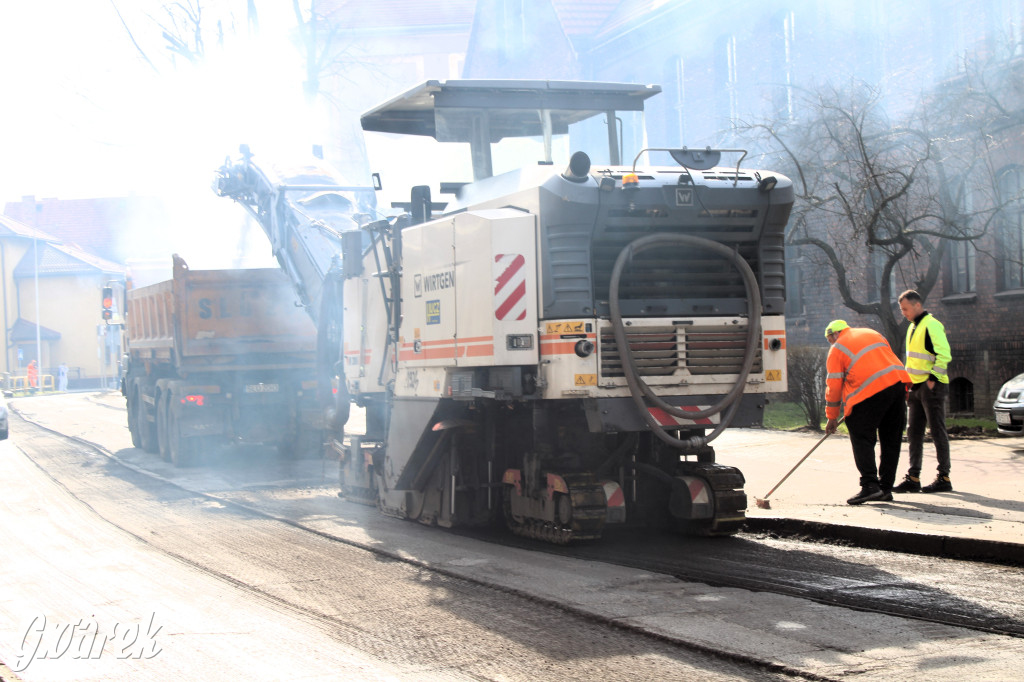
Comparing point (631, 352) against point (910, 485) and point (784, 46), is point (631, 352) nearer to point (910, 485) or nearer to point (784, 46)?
point (910, 485)

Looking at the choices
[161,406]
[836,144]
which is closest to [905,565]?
[836,144]

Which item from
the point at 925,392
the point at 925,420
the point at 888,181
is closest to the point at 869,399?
→ the point at 925,392

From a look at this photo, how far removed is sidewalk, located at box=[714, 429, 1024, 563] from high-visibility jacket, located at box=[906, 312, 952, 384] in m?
1.12

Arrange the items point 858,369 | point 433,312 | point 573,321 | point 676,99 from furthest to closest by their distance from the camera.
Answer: point 676,99, point 858,369, point 433,312, point 573,321

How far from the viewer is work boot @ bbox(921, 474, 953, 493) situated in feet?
35.2

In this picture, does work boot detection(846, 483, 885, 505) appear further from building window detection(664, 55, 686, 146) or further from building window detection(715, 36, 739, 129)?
building window detection(664, 55, 686, 146)

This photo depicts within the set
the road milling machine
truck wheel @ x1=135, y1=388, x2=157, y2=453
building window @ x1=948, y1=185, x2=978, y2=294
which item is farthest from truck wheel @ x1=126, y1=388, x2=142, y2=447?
building window @ x1=948, y1=185, x2=978, y2=294

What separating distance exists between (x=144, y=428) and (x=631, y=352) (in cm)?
1293

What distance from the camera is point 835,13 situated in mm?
25422

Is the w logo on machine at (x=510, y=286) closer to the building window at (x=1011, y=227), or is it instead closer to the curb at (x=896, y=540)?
the curb at (x=896, y=540)

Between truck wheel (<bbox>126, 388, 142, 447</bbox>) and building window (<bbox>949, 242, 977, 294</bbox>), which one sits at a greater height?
building window (<bbox>949, 242, 977, 294</bbox>)

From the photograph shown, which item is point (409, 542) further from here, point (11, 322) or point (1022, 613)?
point (11, 322)

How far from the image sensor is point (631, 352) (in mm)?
8383

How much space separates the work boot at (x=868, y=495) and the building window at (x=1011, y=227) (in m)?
7.60
